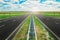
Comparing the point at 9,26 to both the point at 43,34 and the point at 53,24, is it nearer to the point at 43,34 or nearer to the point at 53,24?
the point at 43,34

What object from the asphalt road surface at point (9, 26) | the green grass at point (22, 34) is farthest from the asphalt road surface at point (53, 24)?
the green grass at point (22, 34)

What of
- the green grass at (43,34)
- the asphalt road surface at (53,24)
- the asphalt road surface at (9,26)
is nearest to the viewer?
the green grass at (43,34)

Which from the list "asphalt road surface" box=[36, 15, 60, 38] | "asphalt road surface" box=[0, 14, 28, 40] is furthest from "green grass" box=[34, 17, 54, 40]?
"asphalt road surface" box=[0, 14, 28, 40]

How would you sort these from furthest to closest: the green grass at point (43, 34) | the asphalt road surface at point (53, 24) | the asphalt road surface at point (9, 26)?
1. the asphalt road surface at point (53, 24)
2. the asphalt road surface at point (9, 26)
3. the green grass at point (43, 34)

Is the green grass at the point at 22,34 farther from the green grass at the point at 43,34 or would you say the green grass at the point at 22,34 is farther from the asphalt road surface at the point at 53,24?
the asphalt road surface at the point at 53,24

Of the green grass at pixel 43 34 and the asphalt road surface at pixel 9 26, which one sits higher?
the asphalt road surface at pixel 9 26

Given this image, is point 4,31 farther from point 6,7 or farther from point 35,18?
point 35,18

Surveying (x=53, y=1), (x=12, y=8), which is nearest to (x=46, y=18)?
(x=53, y=1)

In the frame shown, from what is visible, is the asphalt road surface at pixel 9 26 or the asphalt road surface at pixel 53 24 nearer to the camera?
the asphalt road surface at pixel 9 26

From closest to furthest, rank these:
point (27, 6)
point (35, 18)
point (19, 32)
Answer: point (19, 32)
point (27, 6)
point (35, 18)

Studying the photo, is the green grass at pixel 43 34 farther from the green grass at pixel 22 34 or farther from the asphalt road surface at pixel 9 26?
the asphalt road surface at pixel 9 26

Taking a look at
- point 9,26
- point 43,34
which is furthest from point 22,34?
point 9,26
